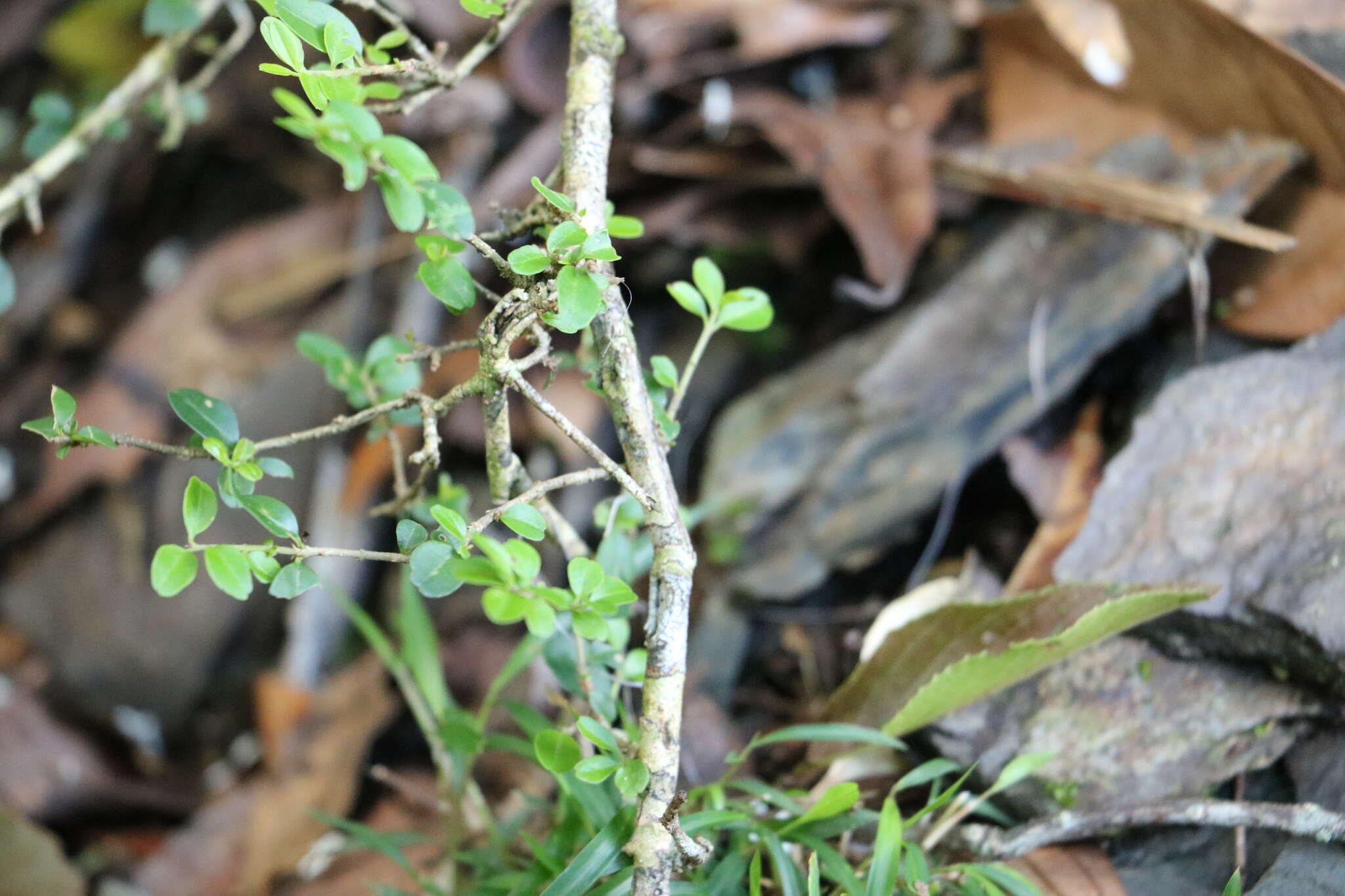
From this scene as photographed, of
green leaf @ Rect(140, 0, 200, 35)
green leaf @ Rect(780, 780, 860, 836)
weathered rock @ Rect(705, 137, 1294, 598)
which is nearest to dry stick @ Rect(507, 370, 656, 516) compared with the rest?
green leaf @ Rect(780, 780, 860, 836)

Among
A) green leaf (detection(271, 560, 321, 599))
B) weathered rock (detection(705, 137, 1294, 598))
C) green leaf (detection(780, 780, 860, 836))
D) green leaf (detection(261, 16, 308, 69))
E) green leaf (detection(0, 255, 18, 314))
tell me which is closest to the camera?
green leaf (detection(261, 16, 308, 69))

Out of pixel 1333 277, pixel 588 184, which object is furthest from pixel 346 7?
pixel 1333 277

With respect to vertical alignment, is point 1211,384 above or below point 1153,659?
above

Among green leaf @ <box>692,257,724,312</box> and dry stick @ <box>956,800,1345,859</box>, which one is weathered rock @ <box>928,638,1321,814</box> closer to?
dry stick @ <box>956,800,1345,859</box>

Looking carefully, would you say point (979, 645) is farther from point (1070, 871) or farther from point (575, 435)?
point (575, 435)

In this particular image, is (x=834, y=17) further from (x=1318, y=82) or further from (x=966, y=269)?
(x=1318, y=82)

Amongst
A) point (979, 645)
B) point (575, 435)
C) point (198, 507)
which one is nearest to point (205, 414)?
point (198, 507)
